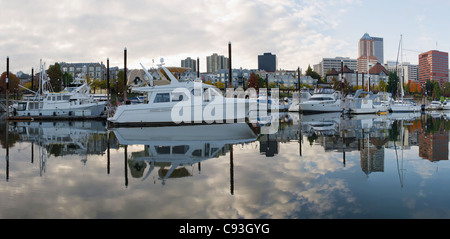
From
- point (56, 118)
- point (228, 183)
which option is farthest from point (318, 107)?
point (228, 183)

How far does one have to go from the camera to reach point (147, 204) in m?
5.30

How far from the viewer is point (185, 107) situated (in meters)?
20.5

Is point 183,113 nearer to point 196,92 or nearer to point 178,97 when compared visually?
point 178,97

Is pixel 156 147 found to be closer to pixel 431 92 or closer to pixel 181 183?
pixel 181 183

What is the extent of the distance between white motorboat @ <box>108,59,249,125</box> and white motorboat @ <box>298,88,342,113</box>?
95.5ft

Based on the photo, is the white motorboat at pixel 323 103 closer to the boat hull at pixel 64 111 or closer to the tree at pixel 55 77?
the boat hull at pixel 64 111

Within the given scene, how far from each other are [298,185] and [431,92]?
156583 mm

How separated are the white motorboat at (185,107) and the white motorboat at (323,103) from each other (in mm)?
29095

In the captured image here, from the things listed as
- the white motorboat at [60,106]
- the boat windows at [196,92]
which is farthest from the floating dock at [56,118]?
the boat windows at [196,92]

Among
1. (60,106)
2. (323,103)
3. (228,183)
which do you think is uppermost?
(323,103)

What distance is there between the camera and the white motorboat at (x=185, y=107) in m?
19.0

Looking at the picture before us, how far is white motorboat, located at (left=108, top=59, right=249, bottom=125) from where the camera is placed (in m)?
19.0

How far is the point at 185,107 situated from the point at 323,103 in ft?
102
